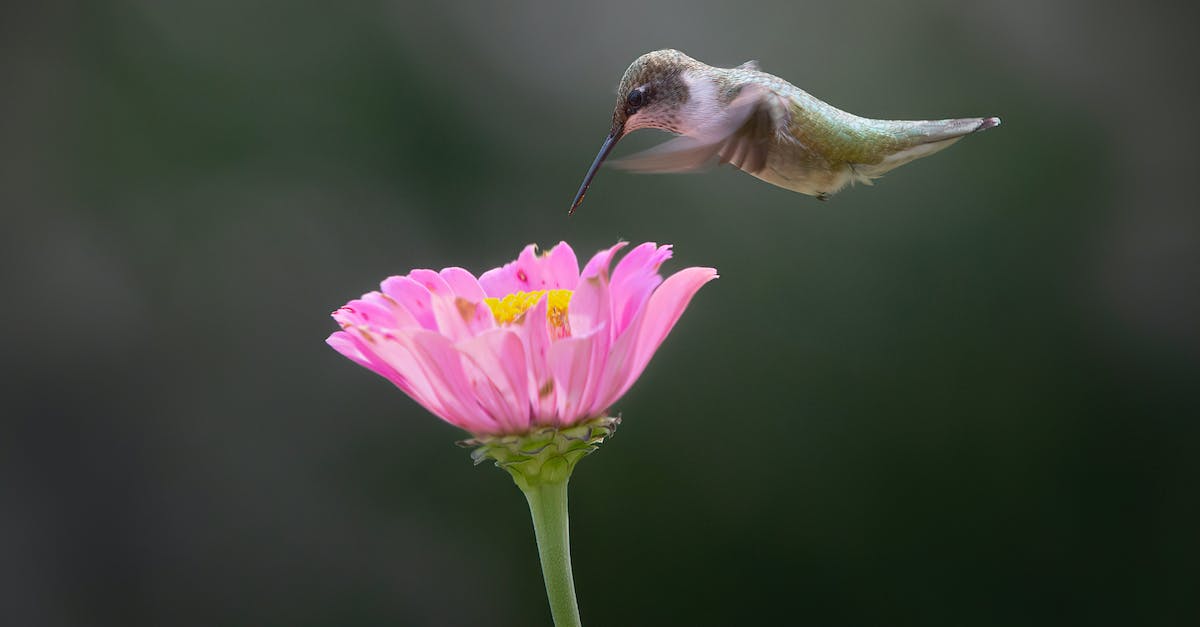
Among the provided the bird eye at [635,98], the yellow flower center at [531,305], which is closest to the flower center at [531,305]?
the yellow flower center at [531,305]

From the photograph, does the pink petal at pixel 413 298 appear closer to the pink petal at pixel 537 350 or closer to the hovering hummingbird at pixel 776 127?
the pink petal at pixel 537 350

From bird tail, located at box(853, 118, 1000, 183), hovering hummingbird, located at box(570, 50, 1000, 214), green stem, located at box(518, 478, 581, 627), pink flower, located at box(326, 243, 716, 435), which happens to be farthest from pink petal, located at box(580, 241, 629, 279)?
bird tail, located at box(853, 118, 1000, 183)

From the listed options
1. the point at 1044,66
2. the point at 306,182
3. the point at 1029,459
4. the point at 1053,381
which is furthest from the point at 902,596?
the point at 306,182

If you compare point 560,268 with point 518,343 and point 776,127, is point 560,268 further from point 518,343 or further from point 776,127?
point 776,127

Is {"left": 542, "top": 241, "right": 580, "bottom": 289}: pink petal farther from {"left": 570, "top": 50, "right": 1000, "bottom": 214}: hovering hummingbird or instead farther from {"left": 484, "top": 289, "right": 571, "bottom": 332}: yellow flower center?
{"left": 570, "top": 50, "right": 1000, "bottom": 214}: hovering hummingbird

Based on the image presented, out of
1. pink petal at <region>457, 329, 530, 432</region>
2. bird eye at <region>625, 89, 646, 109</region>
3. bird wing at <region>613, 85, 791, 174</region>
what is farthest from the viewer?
bird eye at <region>625, 89, 646, 109</region>

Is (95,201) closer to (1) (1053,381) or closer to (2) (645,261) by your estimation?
(2) (645,261)
